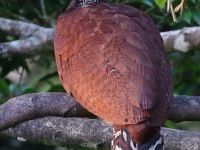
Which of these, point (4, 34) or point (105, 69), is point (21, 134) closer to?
point (105, 69)

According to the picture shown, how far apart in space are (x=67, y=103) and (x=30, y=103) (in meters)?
0.19

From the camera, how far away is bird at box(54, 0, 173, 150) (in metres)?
3.00

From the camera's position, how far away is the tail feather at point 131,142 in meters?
2.98

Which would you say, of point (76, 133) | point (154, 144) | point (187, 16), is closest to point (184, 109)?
point (76, 133)

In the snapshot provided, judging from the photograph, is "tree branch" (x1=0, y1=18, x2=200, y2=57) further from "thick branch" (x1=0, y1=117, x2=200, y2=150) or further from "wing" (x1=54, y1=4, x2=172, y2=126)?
"thick branch" (x1=0, y1=117, x2=200, y2=150)

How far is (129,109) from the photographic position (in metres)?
3.00

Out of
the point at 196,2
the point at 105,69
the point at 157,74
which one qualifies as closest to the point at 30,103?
the point at 105,69

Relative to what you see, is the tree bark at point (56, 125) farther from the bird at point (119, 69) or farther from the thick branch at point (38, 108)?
the bird at point (119, 69)

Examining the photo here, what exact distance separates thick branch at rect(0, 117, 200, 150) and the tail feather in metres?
0.42

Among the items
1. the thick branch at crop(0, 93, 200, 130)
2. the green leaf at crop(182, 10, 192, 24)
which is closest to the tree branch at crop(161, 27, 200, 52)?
the green leaf at crop(182, 10, 192, 24)

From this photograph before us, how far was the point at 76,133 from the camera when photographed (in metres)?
3.49

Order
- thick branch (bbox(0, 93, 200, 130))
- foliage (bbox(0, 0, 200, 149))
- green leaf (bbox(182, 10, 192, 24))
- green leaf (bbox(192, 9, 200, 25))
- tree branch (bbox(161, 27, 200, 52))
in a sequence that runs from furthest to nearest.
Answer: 1. foliage (bbox(0, 0, 200, 149))
2. green leaf (bbox(192, 9, 200, 25))
3. green leaf (bbox(182, 10, 192, 24))
4. tree branch (bbox(161, 27, 200, 52))
5. thick branch (bbox(0, 93, 200, 130))

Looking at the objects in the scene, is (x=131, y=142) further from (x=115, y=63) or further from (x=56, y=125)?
(x=56, y=125)

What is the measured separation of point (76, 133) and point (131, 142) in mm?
555
